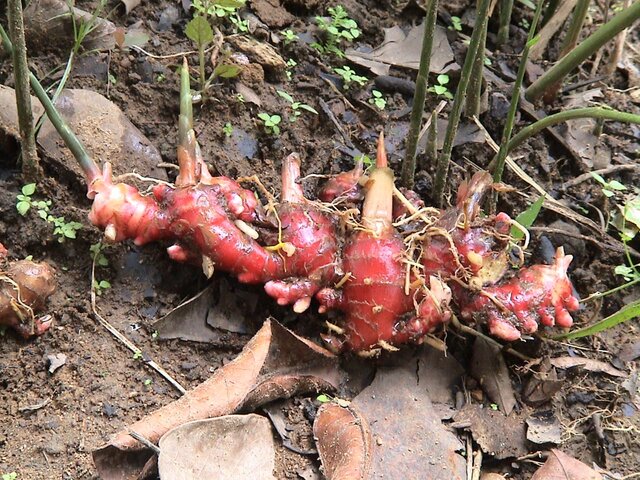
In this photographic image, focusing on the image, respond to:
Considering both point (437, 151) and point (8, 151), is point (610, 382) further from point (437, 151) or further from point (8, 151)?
point (8, 151)

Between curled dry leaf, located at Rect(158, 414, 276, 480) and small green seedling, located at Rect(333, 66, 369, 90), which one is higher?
small green seedling, located at Rect(333, 66, 369, 90)

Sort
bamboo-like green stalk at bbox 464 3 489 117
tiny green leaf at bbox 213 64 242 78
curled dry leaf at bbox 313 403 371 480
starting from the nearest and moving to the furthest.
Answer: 1. curled dry leaf at bbox 313 403 371 480
2. tiny green leaf at bbox 213 64 242 78
3. bamboo-like green stalk at bbox 464 3 489 117

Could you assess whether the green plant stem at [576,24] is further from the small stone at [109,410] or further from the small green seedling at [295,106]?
the small stone at [109,410]

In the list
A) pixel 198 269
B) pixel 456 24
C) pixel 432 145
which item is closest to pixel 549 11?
pixel 456 24

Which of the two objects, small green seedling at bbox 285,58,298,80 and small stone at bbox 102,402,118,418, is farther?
small green seedling at bbox 285,58,298,80

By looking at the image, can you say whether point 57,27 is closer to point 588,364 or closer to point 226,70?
point 226,70

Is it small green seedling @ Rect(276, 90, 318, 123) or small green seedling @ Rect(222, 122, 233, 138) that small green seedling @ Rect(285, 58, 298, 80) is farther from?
small green seedling @ Rect(222, 122, 233, 138)

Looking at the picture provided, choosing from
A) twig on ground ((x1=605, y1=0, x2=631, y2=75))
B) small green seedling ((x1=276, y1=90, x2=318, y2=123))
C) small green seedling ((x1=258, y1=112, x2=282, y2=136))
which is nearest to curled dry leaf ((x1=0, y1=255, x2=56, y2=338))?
small green seedling ((x1=258, y1=112, x2=282, y2=136))
